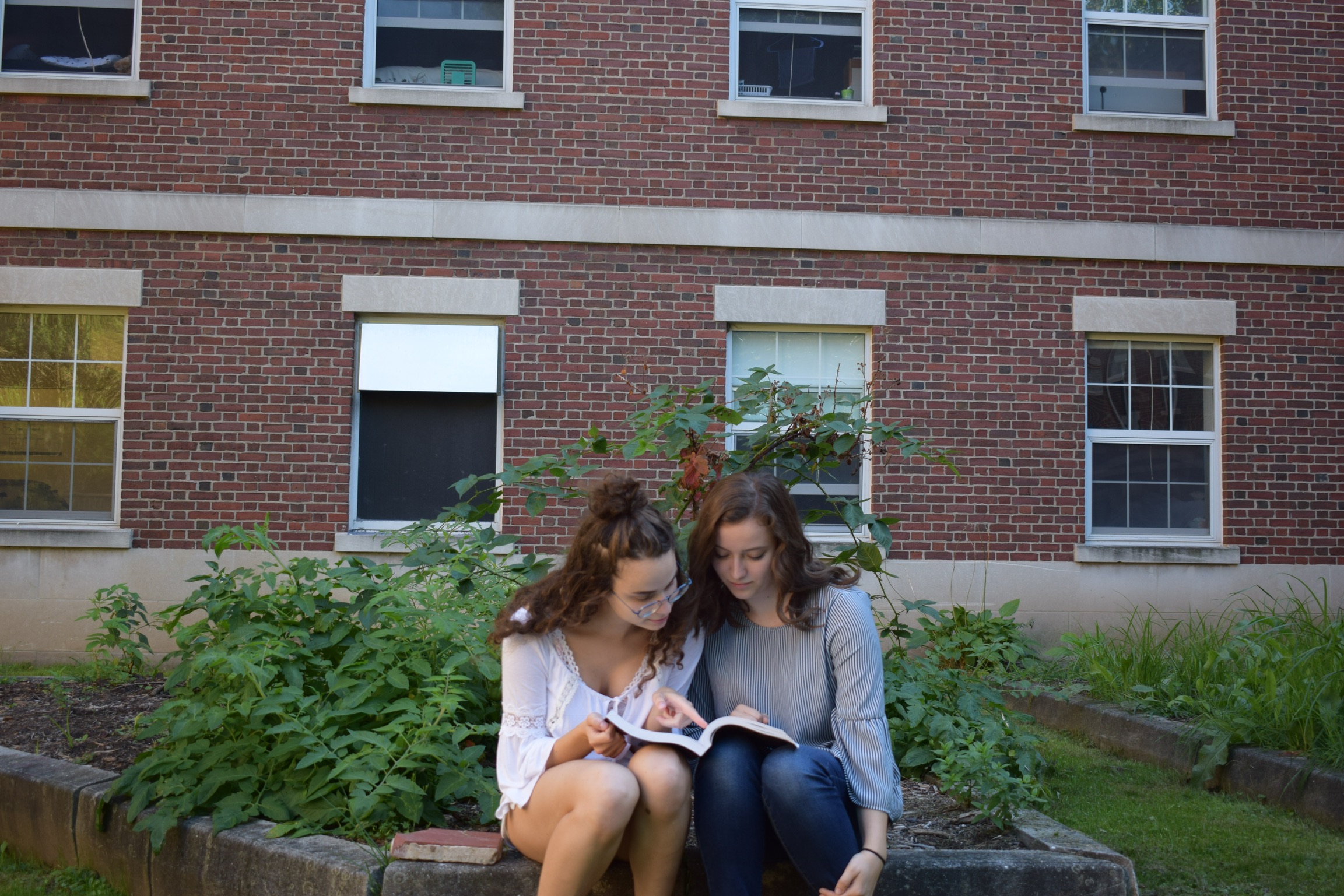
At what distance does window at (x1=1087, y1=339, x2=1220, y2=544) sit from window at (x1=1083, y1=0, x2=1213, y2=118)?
1.96 metres

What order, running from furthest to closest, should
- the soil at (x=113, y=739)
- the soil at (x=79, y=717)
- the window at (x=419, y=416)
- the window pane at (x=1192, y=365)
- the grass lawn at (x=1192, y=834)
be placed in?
the window pane at (x=1192, y=365) → the window at (x=419, y=416) → the soil at (x=79, y=717) → the grass lawn at (x=1192, y=834) → the soil at (x=113, y=739)

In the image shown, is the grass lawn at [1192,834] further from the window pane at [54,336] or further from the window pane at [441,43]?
the window pane at [54,336]

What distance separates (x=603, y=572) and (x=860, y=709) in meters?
0.76

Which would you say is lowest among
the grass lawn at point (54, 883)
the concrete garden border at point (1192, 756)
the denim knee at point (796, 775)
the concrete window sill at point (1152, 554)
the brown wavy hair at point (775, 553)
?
the grass lawn at point (54, 883)

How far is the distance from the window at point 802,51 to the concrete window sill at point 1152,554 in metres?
3.88

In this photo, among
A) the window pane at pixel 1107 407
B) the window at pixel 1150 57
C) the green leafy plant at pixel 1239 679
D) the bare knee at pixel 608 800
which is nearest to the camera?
the bare knee at pixel 608 800

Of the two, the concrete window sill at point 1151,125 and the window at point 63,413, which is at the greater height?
the concrete window sill at point 1151,125

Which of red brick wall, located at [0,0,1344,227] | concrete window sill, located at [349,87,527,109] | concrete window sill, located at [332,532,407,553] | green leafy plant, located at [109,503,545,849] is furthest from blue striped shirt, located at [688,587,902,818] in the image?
concrete window sill, located at [349,87,527,109]

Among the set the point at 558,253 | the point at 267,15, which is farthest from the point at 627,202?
the point at 267,15

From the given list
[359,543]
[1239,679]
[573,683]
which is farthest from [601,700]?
[359,543]

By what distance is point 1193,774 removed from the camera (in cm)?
451

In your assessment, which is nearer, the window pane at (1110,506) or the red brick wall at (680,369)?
the red brick wall at (680,369)

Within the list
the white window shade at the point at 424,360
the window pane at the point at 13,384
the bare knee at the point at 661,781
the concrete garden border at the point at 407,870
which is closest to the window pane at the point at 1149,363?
Answer: the white window shade at the point at 424,360

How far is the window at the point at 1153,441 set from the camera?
27.4 feet
